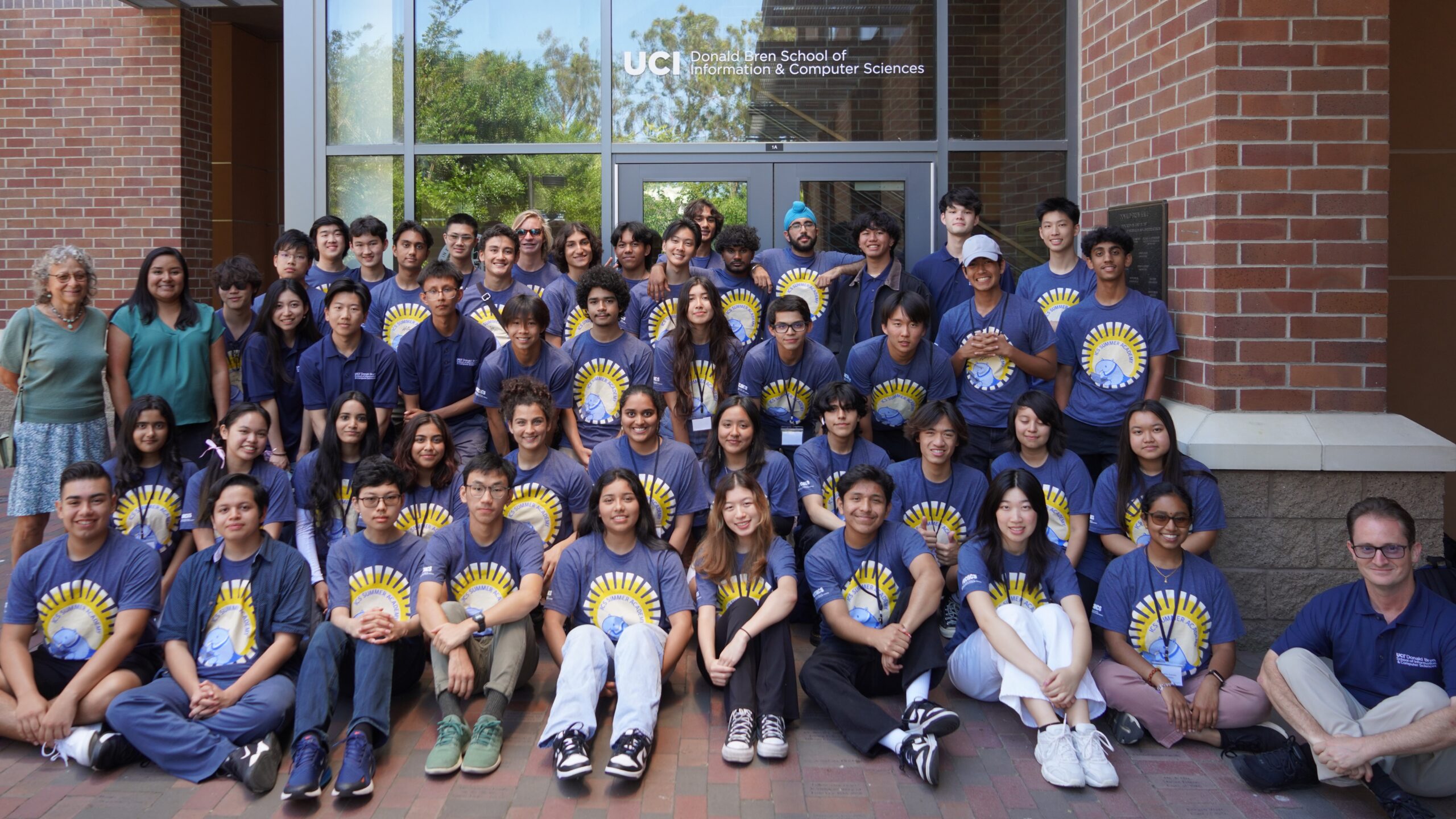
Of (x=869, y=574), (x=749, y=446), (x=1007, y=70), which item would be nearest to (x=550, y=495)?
(x=749, y=446)

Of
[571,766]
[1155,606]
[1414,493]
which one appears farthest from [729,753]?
[1414,493]

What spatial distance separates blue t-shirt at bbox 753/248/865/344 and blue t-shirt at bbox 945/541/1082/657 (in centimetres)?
227

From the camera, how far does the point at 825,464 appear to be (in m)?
5.62

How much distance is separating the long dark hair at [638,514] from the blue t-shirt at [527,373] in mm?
1119

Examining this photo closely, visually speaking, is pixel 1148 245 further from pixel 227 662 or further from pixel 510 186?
pixel 227 662

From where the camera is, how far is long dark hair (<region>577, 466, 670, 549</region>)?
15.9ft

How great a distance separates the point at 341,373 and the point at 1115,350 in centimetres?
402

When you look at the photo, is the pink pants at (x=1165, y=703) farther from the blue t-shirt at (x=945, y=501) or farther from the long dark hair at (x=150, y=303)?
the long dark hair at (x=150, y=303)

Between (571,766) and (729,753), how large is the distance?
60 centimetres

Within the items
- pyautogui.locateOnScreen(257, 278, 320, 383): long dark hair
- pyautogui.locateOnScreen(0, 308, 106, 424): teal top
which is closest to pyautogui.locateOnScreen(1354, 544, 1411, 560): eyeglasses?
pyautogui.locateOnScreen(257, 278, 320, 383): long dark hair

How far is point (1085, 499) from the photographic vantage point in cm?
535

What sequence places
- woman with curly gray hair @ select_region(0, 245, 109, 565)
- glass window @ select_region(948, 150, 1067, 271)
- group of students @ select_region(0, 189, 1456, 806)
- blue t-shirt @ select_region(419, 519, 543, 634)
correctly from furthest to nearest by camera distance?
glass window @ select_region(948, 150, 1067, 271), woman with curly gray hair @ select_region(0, 245, 109, 565), blue t-shirt @ select_region(419, 519, 543, 634), group of students @ select_region(0, 189, 1456, 806)

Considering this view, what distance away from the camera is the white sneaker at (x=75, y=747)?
4.24 metres

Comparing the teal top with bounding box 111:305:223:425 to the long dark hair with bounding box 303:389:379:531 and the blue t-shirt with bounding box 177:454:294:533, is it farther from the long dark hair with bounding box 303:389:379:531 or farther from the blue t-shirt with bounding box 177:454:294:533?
the long dark hair with bounding box 303:389:379:531
